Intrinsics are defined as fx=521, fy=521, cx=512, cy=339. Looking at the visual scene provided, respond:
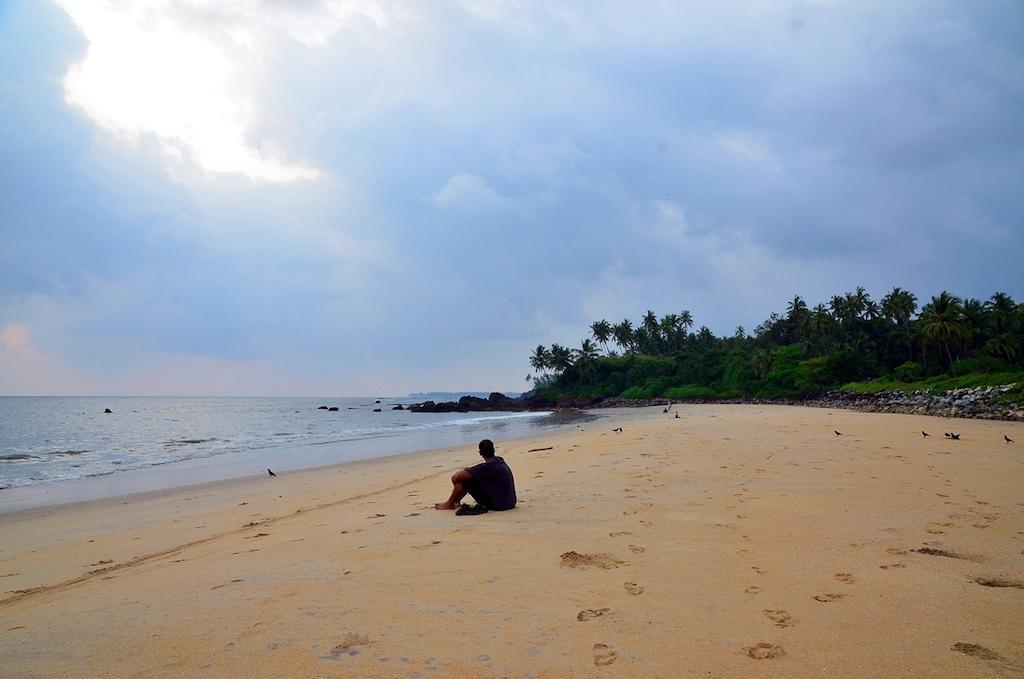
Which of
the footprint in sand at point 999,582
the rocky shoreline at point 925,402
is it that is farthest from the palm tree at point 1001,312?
the footprint in sand at point 999,582

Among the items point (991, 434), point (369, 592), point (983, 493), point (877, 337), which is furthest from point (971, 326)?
point (369, 592)

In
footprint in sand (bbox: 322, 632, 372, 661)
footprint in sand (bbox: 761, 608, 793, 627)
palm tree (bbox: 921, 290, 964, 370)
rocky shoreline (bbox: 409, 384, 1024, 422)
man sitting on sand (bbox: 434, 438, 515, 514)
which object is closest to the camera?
footprint in sand (bbox: 322, 632, 372, 661)

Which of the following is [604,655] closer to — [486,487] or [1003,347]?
[486,487]

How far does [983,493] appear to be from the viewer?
7.31m

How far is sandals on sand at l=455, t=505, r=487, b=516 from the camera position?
270 inches

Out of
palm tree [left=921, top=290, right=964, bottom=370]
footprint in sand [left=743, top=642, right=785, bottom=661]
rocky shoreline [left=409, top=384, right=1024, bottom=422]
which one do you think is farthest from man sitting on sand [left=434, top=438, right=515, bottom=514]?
palm tree [left=921, top=290, right=964, bottom=370]

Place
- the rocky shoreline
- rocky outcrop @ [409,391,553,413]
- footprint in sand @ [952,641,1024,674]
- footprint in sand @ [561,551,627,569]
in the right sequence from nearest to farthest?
footprint in sand @ [952,641,1024,674] → footprint in sand @ [561,551,627,569] → the rocky shoreline → rocky outcrop @ [409,391,553,413]

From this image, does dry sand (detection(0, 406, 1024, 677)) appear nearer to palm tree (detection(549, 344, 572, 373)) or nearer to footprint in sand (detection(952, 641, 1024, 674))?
footprint in sand (detection(952, 641, 1024, 674))

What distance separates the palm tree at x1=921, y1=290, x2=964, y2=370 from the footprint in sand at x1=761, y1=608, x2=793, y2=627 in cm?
6676

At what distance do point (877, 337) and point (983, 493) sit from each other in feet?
255

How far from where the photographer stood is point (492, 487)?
23.2 feet

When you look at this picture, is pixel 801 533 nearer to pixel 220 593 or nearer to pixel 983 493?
pixel 983 493

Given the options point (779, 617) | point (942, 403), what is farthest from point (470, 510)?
point (942, 403)

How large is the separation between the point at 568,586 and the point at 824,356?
72522mm
